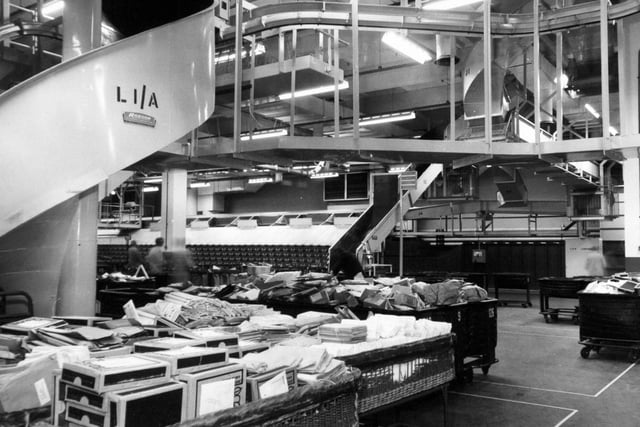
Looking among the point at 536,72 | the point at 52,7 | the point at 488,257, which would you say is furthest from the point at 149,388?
the point at 488,257

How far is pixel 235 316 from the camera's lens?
186 inches

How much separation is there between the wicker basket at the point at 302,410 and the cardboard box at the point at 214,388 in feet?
0.36

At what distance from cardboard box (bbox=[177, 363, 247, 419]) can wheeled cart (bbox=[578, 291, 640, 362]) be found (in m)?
6.79

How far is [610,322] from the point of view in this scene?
7.69 m

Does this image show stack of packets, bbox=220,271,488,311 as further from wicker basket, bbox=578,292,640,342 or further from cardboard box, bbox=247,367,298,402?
cardboard box, bbox=247,367,298,402

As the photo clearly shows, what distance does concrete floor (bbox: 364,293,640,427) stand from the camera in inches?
191

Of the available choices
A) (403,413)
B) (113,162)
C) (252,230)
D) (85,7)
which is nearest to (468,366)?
(403,413)

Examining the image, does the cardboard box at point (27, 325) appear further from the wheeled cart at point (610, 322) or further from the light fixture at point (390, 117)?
the light fixture at point (390, 117)

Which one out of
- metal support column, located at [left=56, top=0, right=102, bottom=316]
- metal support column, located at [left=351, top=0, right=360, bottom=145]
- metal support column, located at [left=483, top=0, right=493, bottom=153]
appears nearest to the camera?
metal support column, located at [left=56, top=0, right=102, bottom=316]

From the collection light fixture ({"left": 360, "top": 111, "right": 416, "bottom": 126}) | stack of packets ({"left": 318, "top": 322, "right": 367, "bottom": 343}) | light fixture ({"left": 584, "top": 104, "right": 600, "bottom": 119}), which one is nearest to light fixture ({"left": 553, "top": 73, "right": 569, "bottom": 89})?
light fixture ({"left": 584, "top": 104, "right": 600, "bottom": 119})

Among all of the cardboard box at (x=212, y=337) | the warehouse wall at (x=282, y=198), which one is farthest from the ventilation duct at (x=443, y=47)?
the warehouse wall at (x=282, y=198)

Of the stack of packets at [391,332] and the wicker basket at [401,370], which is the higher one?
the stack of packets at [391,332]

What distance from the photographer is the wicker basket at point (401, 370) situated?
336 centimetres

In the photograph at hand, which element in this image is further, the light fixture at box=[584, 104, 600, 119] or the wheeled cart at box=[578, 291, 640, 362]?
the light fixture at box=[584, 104, 600, 119]
